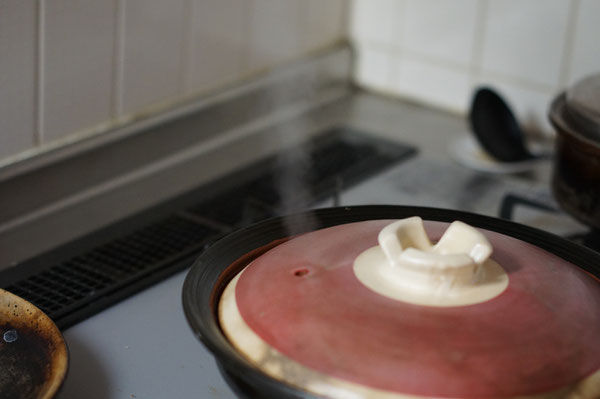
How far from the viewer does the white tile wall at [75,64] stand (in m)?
1.07

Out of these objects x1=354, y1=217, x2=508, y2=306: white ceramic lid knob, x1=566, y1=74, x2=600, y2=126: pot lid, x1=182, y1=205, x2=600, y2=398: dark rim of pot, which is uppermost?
x1=566, y1=74, x2=600, y2=126: pot lid

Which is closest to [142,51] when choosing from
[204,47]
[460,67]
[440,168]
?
[204,47]

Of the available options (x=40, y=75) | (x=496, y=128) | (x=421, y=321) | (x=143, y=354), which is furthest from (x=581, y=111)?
(x=40, y=75)

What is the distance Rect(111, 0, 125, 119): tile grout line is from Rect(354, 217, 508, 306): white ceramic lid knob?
643 millimetres

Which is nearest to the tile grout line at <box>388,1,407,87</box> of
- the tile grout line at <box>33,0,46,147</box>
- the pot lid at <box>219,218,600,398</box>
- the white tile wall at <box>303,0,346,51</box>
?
the white tile wall at <box>303,0,346,51</box>

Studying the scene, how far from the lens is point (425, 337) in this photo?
608 millimetres

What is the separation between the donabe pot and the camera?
97 centimetres

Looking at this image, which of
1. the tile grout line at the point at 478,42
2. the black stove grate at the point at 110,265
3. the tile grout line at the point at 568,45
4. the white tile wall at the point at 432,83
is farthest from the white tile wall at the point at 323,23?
the black stove grate at the point at 110,265

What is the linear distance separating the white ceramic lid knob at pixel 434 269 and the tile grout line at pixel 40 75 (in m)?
0.60

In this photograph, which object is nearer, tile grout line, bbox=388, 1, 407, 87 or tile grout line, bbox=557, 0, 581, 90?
tile grout line, bbox=557, 0, 581, 90

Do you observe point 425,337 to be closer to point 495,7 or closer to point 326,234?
point 326,234

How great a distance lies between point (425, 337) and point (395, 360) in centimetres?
3

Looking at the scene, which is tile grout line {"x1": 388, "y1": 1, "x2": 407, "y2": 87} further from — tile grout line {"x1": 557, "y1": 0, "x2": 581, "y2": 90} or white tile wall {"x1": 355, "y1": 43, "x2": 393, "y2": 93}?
tile grout line {"x1": 557, "y1": 0, "x2": 581, "y2": 90}

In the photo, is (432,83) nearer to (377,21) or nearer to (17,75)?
(377,21)
